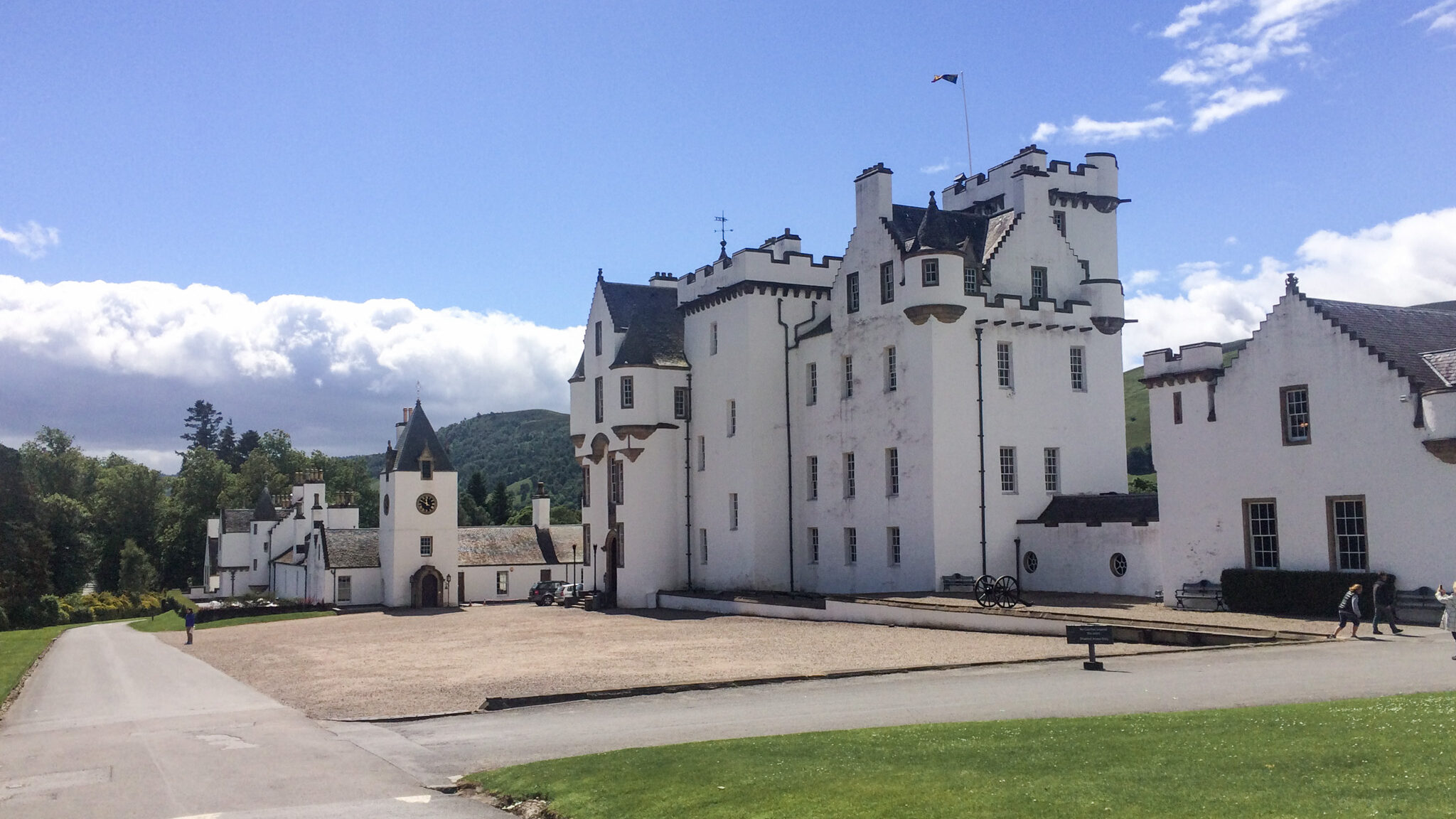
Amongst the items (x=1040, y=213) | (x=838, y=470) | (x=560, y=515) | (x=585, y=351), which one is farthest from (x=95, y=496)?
(x=1040, y=213)

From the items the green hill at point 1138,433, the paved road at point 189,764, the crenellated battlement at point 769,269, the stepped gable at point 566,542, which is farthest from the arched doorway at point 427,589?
the green hill at point 1138,433

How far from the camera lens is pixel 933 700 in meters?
17.9

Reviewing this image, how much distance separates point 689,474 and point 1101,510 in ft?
68.0

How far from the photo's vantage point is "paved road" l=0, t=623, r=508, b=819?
13.1 m

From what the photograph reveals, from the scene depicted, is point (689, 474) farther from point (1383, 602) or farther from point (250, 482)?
point (250, 482)

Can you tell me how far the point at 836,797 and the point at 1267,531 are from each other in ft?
73.0

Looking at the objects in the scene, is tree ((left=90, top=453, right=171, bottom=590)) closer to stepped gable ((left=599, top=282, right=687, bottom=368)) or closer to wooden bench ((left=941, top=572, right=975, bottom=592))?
stepped gable ((left=599, top=282, right=687, bottom=368))

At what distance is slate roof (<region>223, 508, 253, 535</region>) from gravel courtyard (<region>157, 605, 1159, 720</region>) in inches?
2131

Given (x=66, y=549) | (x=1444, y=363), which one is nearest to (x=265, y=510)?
(x=66, y=549)

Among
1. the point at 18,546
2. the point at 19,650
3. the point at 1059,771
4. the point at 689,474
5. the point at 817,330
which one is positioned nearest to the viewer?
the point at 1059,771

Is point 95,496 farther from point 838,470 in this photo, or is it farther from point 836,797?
point 836,797

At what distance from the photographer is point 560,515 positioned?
130750mm

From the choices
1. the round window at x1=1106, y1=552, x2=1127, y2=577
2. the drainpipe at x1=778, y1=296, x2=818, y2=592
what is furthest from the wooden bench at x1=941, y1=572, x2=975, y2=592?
the drainpipe at x1=778, y1=296, x2=818, y2=592

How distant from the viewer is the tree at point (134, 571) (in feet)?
335
